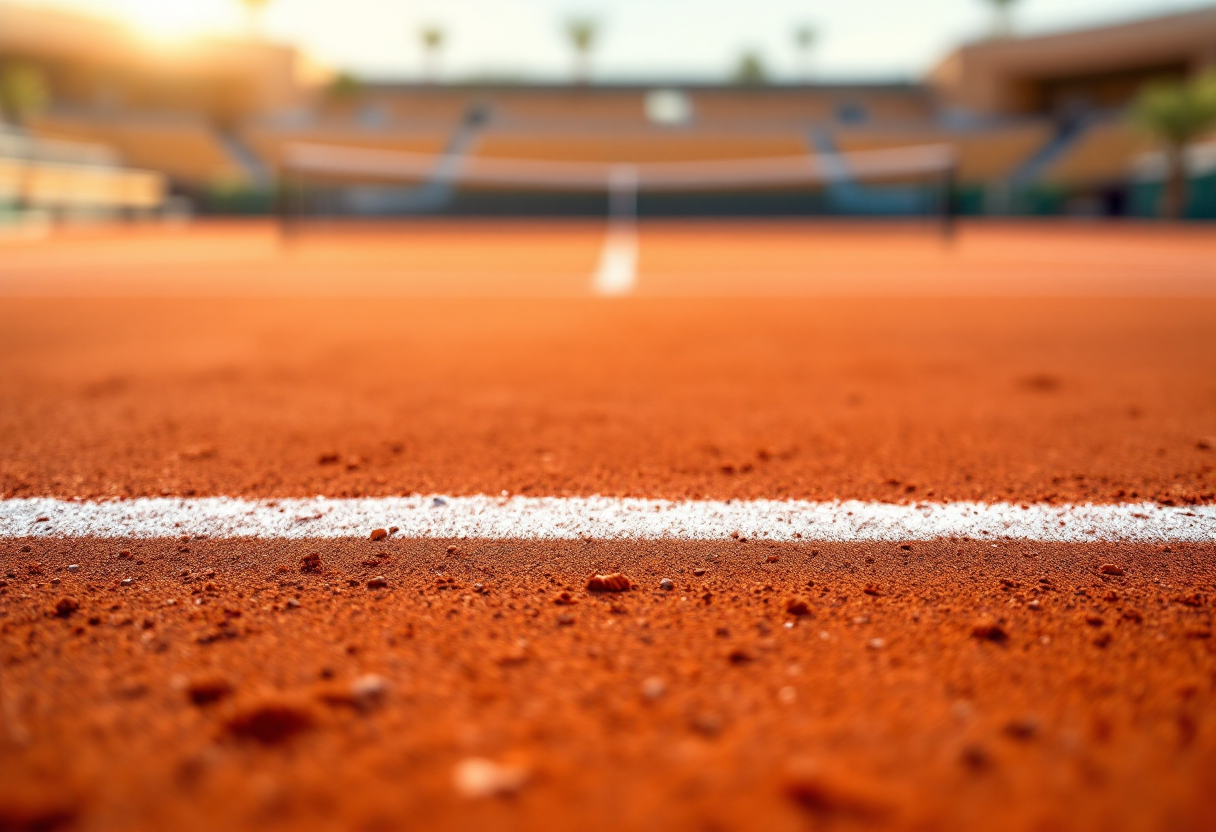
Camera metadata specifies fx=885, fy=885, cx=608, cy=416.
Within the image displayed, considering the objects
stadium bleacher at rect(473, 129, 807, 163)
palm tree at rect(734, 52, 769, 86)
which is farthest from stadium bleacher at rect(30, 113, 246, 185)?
palm tree at rect(734, 52, 769, 86)

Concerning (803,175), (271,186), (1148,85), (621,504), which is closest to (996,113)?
(1148,85)

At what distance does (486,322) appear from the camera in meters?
4.67

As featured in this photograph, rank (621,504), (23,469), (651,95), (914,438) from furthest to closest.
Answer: (651,95) → (914,438) → (23,469) → (621,504)

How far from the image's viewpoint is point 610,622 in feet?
3.84

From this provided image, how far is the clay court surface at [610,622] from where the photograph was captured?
0.81 metres

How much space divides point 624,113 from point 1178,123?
846 inches

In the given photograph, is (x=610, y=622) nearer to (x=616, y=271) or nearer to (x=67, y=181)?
(x=616, y=271)

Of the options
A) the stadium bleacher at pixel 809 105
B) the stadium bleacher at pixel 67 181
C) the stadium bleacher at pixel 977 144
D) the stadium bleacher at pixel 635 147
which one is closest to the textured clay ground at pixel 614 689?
the stadium bleacher at pixel 67 181

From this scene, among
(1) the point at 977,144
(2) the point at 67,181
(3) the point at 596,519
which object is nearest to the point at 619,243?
(3) the point at 596,519

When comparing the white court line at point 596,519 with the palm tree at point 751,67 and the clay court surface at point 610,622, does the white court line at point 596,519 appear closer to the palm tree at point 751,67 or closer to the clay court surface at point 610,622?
the clay court surface at point 610,622

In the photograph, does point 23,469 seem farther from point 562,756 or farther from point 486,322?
point 486,322

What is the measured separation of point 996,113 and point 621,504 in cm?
4004

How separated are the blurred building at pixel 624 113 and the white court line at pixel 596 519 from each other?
99.6ft

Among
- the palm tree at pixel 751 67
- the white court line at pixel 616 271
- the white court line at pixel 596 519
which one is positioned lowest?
the white court line at pixel 616 271
